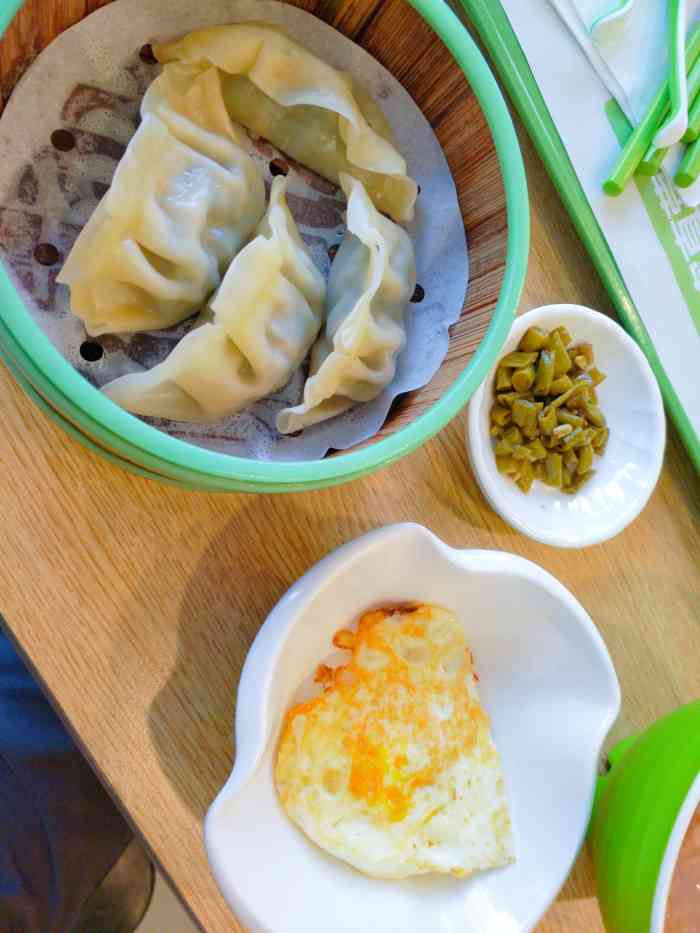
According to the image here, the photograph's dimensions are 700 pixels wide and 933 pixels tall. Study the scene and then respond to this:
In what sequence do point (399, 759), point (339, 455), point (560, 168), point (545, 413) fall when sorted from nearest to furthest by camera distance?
point (339, 455) → point (399, 759) → point (545, 413) → point (560, 168)

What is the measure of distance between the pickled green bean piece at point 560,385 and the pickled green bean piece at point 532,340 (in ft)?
0.16

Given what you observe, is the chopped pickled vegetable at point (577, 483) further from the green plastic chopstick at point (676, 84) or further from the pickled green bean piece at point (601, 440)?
the green plastic chopstick at point (676, 84)

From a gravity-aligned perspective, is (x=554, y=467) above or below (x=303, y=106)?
below

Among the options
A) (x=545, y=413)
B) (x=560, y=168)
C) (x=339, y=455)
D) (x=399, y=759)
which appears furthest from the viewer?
(x=560, y=168)

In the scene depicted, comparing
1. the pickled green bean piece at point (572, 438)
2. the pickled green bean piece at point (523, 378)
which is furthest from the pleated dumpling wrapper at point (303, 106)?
the pickled green bean piece at point (572, 438)

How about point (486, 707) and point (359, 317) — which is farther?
point (486, 707)

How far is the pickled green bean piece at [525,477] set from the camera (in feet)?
3.79

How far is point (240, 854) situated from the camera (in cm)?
92

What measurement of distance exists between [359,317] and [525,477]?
0.32m

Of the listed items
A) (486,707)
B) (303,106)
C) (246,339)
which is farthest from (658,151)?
(486,707)

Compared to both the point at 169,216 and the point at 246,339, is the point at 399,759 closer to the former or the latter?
the point at 246,339

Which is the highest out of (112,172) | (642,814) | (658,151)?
(112,172)

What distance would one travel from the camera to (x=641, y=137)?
1.25 metres

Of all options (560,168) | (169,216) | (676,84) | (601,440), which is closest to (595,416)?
(601,440)
